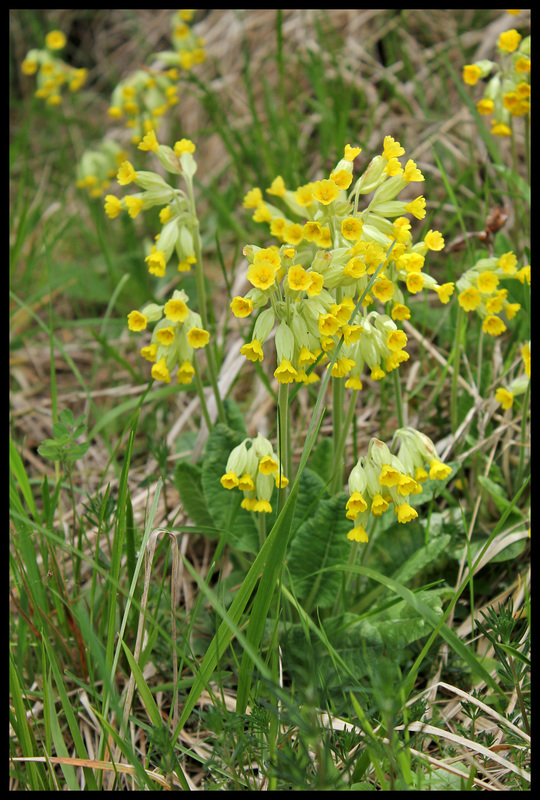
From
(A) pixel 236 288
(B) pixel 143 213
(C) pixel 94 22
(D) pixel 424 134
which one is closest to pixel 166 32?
(C) pixel 94 22

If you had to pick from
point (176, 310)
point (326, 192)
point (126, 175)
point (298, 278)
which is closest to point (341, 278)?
point (298, 278)

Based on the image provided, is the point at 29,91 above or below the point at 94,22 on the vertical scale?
below

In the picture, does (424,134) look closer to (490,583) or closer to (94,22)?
(490,583)

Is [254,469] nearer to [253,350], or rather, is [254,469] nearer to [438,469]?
[253,350]

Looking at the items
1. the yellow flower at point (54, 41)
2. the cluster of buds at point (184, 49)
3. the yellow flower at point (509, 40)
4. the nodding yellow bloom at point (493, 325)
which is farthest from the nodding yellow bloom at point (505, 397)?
the yellow flower at point (54, 41)

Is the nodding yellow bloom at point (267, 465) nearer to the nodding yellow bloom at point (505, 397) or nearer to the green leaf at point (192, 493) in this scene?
the green leaf at point (192, 493)

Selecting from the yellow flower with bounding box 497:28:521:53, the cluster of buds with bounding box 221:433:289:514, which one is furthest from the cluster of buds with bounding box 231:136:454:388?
the yellow flower with bounding box 497:28:521:53
